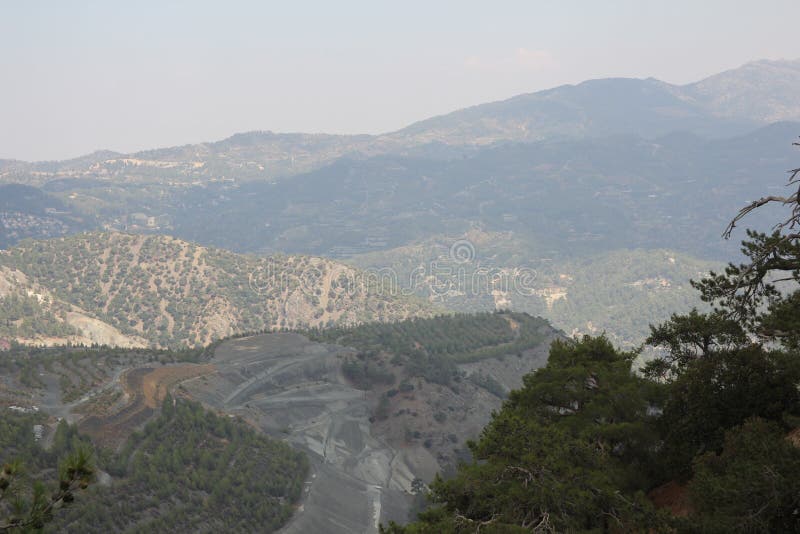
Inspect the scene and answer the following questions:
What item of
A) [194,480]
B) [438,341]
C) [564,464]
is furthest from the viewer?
[438,341]

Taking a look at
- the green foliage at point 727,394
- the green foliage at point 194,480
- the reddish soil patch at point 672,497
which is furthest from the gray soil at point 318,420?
the green foliage at point 727,394

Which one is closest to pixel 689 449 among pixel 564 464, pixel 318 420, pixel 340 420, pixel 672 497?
pixel 672 497

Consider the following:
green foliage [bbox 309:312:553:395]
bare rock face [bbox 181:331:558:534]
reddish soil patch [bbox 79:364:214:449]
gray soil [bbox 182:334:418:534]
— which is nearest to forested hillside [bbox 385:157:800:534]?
gray soil [bbox 182:334:418:534]

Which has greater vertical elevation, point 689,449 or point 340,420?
point 689,449

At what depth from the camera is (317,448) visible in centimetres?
10250

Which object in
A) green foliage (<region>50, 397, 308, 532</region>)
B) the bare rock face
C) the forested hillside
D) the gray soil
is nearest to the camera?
the forested hillside

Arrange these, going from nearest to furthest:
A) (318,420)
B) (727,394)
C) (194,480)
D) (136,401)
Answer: (727,394), (194,480), (136,401), (318,420)

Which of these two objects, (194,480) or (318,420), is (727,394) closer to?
(194,480)

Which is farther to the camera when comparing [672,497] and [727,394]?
[672,497]

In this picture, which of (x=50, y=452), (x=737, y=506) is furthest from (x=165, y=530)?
(x=737, y=506)

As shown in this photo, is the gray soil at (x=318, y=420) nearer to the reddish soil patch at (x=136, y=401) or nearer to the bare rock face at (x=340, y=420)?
the bare rock face at (x=340, y=420)

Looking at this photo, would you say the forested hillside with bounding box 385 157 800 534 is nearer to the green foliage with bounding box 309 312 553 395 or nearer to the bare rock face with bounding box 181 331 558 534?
the bare rock face with bounding box 181 331 558 534

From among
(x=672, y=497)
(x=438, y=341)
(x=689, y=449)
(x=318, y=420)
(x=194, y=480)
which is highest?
(x=689, y=449)

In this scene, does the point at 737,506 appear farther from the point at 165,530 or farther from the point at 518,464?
the point at 165,530
